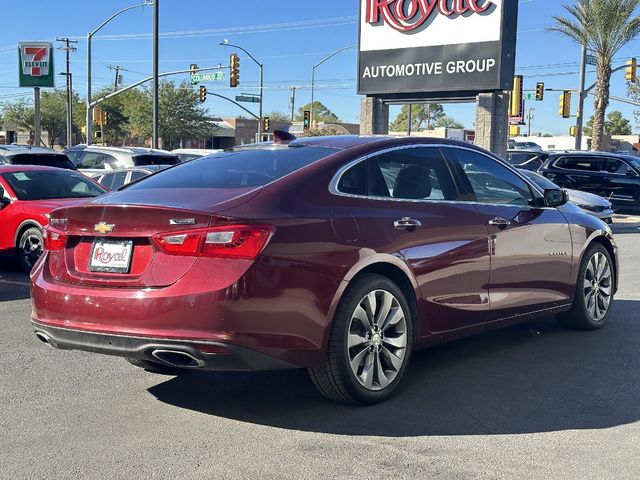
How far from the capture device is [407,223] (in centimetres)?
488

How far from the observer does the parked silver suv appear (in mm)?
16969

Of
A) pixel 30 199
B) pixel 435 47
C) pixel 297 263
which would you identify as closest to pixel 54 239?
pixel 297 263

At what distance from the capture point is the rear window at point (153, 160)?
55.5ft

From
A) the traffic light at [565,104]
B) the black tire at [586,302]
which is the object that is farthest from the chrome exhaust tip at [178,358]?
the traffic light at [565,104]

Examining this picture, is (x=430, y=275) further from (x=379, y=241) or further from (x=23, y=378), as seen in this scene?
(x=23, y=378)

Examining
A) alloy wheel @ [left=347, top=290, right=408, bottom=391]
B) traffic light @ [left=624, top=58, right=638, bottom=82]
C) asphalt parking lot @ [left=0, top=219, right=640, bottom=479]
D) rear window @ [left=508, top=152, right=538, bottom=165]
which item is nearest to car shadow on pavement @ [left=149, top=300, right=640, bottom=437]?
asphalt parking lot @ [left=0, top=219, right=640, bottom=479]

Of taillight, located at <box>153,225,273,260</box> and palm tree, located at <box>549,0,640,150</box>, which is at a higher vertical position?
palm tree, located at <box>549,0,640,150</box>

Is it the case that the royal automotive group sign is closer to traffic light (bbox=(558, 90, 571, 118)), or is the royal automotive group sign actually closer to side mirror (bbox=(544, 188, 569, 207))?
side mirror (bbox=(544, 188, 569, 207))

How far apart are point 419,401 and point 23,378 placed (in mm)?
2715

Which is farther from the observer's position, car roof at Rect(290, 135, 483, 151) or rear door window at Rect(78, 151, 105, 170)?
rear door window at Rect(78, 151, 105, 170)

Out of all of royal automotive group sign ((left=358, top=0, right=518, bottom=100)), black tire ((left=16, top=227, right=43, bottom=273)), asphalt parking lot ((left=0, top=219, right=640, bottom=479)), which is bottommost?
asphalt parking lot ((left=0, top=219, right=640, bottom=479))

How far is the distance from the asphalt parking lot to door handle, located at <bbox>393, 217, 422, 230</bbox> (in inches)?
42.5

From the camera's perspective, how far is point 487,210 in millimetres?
5570

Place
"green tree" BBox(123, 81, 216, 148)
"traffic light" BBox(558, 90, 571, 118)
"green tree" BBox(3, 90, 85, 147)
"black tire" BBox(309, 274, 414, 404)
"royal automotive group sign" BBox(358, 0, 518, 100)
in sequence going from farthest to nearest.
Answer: "green tree" BBox(3, 90, 85, 147), "green tree" BBox(123, 81, 216, 148), "traffic light" BBox(558, 90, 571, 118), "royal automotive group sign" BBox(358, 0, 518, 100), "black tire" BBox(309, 274, 414, 404)
